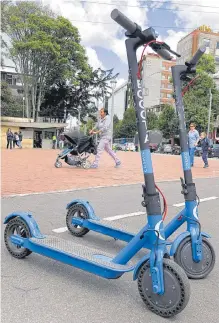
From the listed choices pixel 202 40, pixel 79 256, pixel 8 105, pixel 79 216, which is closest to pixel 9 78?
pixel 8 105

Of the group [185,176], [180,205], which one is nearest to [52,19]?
[180,205]

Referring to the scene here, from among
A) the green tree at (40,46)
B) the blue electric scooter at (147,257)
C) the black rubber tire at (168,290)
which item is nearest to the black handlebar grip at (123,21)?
the blue electric scooter at (147,257)

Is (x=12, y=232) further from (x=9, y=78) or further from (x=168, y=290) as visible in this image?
(x=9, y=78)

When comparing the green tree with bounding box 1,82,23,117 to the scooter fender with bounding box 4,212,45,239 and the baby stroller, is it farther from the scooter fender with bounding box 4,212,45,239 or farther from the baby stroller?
the scooter fender with bounding box 4,212,45,239

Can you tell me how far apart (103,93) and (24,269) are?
143ft

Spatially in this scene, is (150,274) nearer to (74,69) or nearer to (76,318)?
(76,318)

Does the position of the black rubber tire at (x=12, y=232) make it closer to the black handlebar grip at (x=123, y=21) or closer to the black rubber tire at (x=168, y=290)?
the black rubber tire at (x=168, y=290)

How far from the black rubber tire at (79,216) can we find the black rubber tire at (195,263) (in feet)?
4.68

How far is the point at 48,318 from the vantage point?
2.50 metres

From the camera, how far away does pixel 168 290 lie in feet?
8.46

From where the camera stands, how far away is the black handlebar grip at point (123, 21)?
2.57 meters

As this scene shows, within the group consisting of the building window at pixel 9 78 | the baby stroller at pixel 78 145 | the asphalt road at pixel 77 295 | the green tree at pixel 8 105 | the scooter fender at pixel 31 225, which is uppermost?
the building window at pixel 9 78

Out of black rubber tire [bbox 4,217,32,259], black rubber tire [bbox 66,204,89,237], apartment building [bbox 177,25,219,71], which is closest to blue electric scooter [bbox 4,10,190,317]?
black rubber tire [bbox 4,217,32,259]

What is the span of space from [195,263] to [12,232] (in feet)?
6.12
